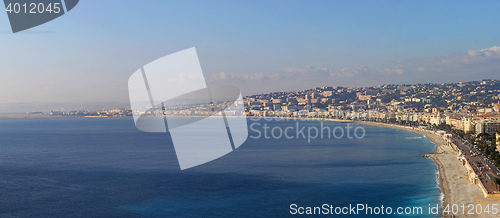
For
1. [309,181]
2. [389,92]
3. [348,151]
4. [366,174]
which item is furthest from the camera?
[389,92]

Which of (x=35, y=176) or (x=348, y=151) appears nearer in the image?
(x=35, y=176)

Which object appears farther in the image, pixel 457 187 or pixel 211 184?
pixel 211 184

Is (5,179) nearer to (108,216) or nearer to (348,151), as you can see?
(108,216)

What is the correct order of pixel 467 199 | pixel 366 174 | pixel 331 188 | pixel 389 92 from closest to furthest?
pixel 467 199 → pixel 331 188 → pixel 366 174 → pixel 389 92

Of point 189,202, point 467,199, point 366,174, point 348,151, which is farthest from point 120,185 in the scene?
point 348,151

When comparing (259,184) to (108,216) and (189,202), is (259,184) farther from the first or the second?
(108,216)

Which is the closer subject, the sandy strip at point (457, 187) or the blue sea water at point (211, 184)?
the sandy strip at point (457, 187)

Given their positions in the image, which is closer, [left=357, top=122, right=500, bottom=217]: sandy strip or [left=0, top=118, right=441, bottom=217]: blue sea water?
[left=357, top=122, right=500, bottom=217]: sandy strip

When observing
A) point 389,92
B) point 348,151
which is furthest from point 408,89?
point 348,151

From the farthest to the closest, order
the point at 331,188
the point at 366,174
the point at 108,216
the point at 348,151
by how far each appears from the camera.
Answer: the point at 348,151
the point at 366,174
the point at 331,188
the point at 108,216
